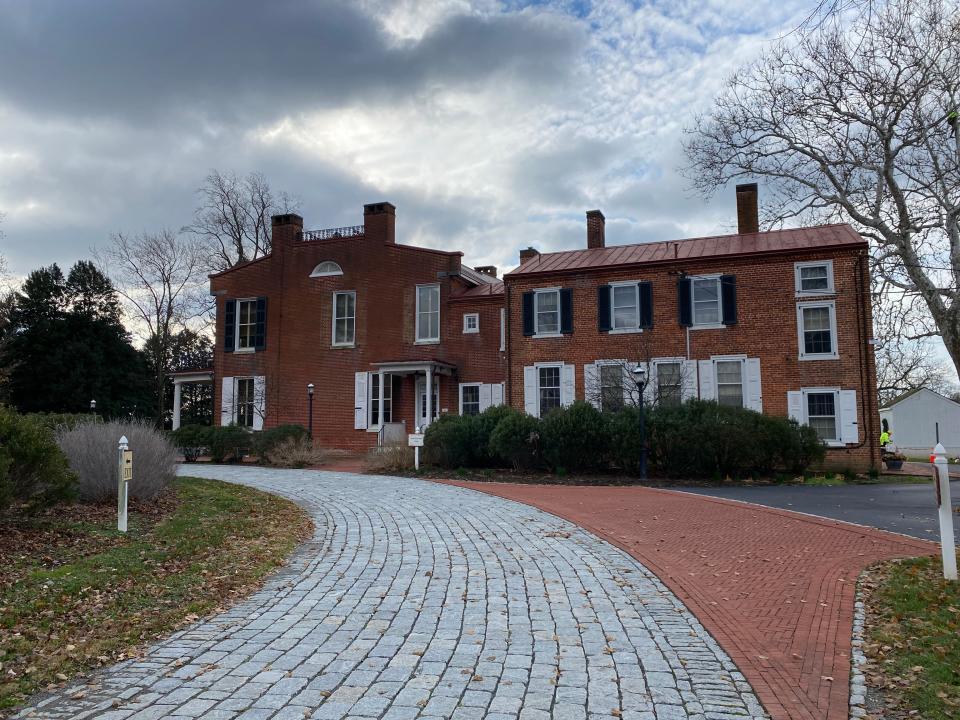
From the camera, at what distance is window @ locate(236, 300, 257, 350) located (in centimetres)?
3025

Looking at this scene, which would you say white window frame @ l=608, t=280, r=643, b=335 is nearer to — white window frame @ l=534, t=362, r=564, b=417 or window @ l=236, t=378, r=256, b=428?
white window frame @ l=534, t=362, r=564, b=417

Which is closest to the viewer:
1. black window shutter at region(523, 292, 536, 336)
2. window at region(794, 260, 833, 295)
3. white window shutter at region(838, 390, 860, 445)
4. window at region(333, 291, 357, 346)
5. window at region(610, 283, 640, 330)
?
white window shutter at region(838, 390, 860, 445)

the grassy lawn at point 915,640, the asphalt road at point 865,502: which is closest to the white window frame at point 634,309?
the asphalt road at point 865,502

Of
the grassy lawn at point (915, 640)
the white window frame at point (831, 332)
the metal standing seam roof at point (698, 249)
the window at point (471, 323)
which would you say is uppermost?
the metal standing seam roof at point (698, 249)

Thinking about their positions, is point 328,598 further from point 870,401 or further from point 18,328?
point 18,328

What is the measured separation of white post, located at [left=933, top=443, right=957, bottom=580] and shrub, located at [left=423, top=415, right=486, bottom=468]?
13241 millimetres

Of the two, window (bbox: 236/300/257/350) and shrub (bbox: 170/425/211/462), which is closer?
shrub (bbox: 170/425/211/462)

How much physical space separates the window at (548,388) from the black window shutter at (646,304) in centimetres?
329

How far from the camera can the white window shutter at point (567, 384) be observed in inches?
949

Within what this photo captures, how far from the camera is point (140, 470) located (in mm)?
11742

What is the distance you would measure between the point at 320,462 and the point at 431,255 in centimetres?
935

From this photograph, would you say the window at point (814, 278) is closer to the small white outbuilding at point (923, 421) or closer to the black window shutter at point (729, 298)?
the black window shutter at point (729, 298)

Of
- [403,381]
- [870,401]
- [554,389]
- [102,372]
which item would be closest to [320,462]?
[403,381]

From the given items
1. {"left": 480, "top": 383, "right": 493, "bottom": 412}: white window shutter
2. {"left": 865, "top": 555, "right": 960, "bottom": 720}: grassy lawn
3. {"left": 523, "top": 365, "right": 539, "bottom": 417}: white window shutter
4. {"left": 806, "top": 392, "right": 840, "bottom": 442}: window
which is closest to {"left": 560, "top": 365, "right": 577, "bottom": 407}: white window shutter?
{"left": 523, "top": 365, "right": 539, "bottom": 417}: white window shutter
